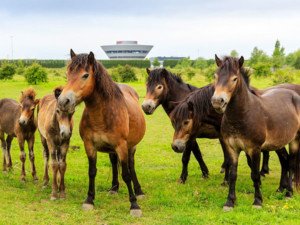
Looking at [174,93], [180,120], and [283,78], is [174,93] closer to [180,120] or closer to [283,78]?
[180,120]

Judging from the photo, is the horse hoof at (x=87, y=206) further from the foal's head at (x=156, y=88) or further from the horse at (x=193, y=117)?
the foal's head at (x=156, y=88)

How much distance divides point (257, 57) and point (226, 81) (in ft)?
196

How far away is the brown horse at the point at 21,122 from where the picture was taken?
23.6ft

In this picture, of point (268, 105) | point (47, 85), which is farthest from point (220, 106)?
point (47, 85)

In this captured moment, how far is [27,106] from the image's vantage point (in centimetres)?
719

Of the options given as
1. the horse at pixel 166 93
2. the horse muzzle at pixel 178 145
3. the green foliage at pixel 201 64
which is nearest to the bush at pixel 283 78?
the horse at pixel 166 93

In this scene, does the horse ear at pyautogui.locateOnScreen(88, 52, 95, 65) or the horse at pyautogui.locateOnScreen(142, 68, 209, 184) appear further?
the horse at pyautogui.locateOnScreen(142, 68, 209, 184)

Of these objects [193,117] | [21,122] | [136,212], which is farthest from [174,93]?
[21,122]

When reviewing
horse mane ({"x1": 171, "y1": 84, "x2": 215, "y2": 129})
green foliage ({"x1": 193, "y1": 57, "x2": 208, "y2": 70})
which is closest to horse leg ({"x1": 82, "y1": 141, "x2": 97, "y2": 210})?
horse mane ({"x1": 171, "y1": 84, "x2": 215, "y2": 129})

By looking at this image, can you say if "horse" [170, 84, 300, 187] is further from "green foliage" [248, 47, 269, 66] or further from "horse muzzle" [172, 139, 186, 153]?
"green foliage" [248, 47, 269, 66]

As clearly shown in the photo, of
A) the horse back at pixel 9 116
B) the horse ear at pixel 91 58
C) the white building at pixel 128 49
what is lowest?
the horse back at pixel 9 116

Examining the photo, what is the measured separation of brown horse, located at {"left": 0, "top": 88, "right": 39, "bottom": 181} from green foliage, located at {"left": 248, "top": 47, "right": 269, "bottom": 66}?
2128 inches

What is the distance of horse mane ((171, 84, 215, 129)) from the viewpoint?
20.7ft

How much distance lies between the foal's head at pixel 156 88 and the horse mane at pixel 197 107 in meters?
1.07
